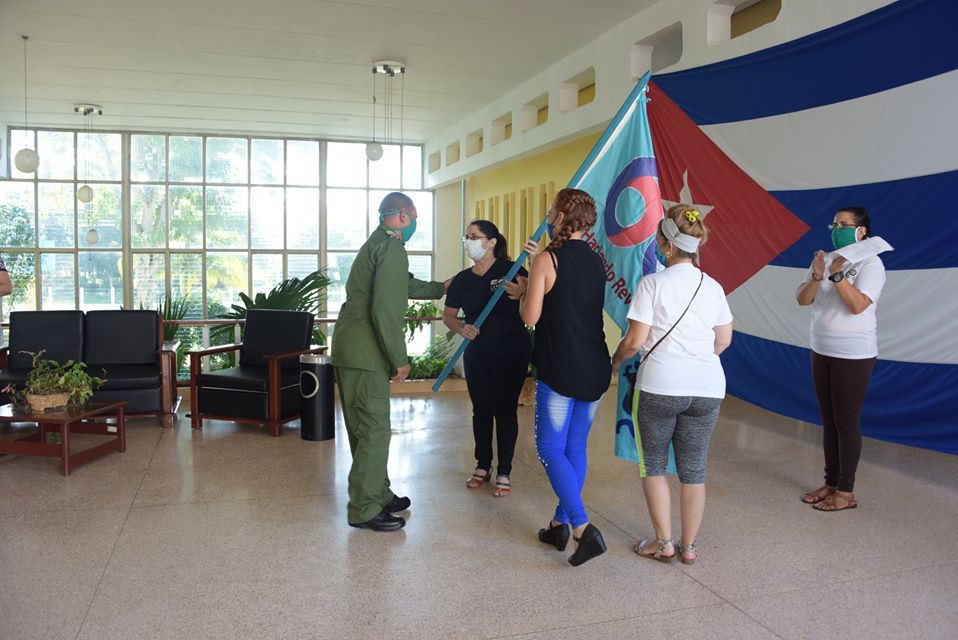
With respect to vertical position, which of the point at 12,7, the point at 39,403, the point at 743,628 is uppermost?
the point at 12,7

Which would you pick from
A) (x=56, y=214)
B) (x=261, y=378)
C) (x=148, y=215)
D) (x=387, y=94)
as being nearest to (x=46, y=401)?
(x=261, y=378)

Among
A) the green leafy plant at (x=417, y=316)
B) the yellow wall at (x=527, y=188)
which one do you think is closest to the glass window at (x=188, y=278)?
the green leafy plant at (x=417, y=316)

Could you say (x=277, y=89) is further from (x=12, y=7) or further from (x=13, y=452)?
(x=13, y=452)

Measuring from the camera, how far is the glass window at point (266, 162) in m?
13.9

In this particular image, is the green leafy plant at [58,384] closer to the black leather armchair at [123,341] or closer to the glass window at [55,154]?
the black leather armchair at [123,341]

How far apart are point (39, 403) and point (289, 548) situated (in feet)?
7.77

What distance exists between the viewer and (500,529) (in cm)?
354

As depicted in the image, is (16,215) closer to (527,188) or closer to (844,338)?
(527,188)

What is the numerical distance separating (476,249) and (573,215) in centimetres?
90

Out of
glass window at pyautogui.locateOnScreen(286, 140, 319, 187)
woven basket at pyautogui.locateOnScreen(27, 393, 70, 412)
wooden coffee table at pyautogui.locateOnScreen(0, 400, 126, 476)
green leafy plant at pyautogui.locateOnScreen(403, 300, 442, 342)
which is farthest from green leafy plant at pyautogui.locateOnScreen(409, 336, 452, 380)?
glass window at pyautogui.locateOnScreen(286, 140, 319, 187)

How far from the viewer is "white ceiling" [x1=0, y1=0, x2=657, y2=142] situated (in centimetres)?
678

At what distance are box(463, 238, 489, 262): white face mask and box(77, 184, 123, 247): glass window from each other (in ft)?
37.4

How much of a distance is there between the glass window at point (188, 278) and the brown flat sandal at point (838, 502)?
11936 millimetres

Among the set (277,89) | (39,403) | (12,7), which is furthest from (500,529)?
(277,89)
